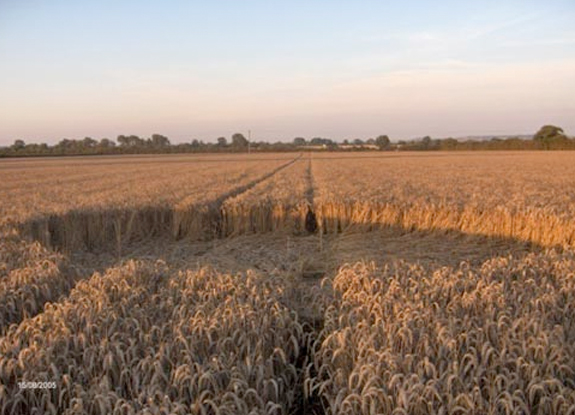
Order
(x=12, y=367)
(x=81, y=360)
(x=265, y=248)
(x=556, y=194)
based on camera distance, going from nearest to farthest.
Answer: (x=12, y=367) → (x=81, y=360) → (x=265, y=248) → (x=556, y=194)

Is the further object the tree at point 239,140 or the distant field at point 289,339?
the tree at point 239,140

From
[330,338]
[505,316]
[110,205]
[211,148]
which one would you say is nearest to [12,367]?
[330,338]

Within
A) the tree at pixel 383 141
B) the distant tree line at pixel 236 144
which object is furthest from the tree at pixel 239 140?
the tree at pixel 383 141

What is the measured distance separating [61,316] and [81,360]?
0.76 m

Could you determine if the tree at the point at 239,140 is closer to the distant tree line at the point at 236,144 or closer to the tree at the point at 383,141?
the distant tree line at the point at 236,144

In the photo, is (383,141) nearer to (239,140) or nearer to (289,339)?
(239,140)

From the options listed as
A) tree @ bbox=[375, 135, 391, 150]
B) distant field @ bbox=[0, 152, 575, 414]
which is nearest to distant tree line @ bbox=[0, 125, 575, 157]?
tree @ bbox=[375, 135, 391, 150]

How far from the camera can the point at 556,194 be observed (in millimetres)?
13516

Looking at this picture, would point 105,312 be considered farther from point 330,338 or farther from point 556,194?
point 556,194

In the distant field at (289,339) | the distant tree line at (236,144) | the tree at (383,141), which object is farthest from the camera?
the tree at (383,141)

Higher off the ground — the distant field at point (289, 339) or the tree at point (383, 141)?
the tree at point (383, 141)

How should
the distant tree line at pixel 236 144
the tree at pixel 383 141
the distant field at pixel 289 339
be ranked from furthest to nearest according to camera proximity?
1. the tree at pixel 383 141
2. the distant tree line at pixel 236 144
3. the distant field at pixel 289 339

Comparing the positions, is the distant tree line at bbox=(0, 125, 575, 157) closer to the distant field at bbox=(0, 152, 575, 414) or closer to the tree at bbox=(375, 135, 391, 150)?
the tree at bbox=(375, 135, 391, 150)

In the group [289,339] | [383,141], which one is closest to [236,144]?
[383,141]
